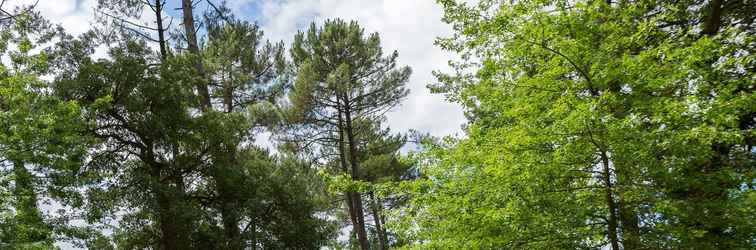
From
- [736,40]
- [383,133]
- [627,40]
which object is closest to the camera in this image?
[627,40]

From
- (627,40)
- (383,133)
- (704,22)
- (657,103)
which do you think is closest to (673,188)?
(657,103)

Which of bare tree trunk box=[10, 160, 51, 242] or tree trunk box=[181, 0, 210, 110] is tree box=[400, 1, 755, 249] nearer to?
bare tree trunk box=[10, 160, 51, 242]

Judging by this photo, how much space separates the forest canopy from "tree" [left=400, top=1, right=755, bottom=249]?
0.9 inches

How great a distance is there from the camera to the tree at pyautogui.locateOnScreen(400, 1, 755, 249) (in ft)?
14.2

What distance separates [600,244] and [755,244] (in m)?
1.30

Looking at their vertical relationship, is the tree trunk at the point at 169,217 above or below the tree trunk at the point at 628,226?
above

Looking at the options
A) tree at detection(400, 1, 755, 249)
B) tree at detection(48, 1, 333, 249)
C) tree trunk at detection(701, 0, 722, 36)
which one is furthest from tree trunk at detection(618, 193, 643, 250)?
tree at detection(48, 1, 333, 249)

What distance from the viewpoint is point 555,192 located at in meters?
4.79

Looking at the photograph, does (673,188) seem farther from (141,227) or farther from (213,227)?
(141,227)

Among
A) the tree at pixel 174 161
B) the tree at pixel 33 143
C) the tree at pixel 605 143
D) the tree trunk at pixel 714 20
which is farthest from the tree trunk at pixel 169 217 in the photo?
the tree trunk at pixel 714 20

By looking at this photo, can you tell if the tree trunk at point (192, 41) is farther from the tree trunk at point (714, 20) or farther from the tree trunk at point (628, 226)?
the tree trunk at point (714, 20)

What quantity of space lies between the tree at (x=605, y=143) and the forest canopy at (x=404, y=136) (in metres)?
0.02

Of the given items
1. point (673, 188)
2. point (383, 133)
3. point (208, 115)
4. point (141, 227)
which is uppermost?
point (383, 133)

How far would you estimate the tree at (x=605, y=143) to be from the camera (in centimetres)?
432
